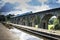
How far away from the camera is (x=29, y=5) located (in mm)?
8477

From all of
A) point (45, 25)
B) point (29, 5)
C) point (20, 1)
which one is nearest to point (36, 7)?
point (29, 5)

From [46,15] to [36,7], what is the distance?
4.43 ft

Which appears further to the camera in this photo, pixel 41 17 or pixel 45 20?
pixel 45 20

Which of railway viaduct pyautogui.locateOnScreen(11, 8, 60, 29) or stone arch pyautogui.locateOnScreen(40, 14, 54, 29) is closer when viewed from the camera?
railway viaduct pyautogui.locateOnScreen(11, 8, 60, 29)

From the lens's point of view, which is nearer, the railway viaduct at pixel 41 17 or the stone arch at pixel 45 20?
the railway viaduct at pixel 41 17

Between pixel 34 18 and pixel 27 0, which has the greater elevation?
pixel 27 0

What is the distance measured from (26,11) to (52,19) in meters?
1.78

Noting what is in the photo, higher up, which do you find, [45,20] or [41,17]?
[41,17]

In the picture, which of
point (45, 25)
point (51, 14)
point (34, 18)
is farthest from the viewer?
point (34, 18)

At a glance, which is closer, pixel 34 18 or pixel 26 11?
pixel 26 11

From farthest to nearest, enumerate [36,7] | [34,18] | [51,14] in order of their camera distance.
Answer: [34,18] < [51,14] < [36,7]

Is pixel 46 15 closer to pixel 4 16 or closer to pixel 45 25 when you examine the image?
pixel 45 25

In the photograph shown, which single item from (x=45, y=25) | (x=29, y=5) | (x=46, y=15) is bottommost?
(x=45, y=25)

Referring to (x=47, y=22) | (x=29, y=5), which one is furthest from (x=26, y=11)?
(x=47, y=22)
